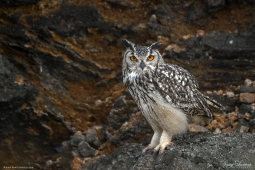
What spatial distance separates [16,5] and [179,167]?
12.0ft

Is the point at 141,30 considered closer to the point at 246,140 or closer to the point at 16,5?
the point at 16,5

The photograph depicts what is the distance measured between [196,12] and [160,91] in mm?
2396

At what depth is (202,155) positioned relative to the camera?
16.1 feet

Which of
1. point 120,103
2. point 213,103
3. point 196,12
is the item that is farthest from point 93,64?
point 213,103

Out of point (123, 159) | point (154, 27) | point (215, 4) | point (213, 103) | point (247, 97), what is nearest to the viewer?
point (123, 159)

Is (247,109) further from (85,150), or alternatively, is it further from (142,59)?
(85,150)

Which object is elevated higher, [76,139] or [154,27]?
[154,27]

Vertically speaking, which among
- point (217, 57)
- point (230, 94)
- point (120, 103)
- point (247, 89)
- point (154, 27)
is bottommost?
point (120, 103)

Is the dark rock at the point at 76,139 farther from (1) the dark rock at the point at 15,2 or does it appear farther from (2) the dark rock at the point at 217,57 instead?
(1) the dark rock at the point at 15,2

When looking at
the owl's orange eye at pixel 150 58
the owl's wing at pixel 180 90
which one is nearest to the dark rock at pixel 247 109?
the owl's wing at pixel 180 90

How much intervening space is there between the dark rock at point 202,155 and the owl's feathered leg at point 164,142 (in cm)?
8

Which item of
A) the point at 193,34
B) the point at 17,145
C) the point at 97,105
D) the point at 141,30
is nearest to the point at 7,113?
the point at 17,145

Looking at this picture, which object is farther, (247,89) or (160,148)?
(247,89)

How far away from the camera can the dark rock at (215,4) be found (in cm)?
716
